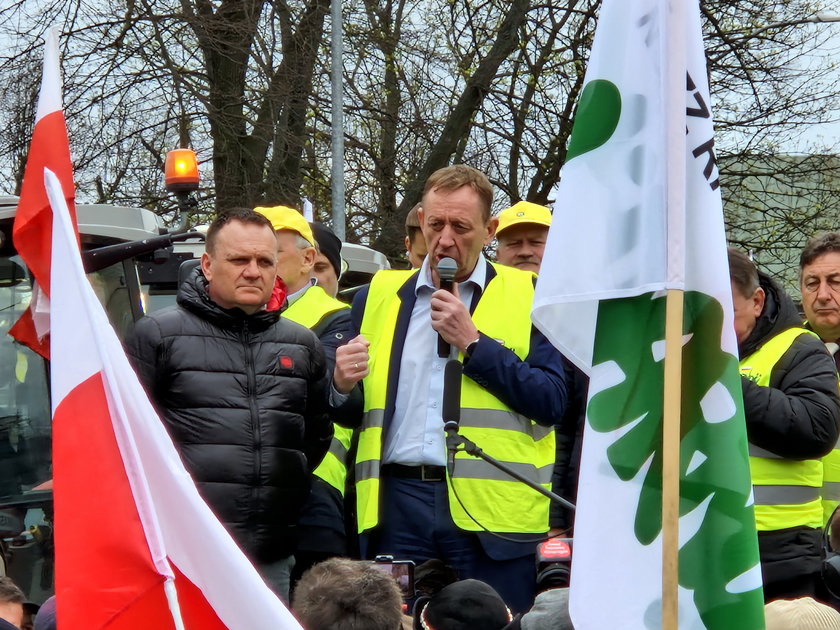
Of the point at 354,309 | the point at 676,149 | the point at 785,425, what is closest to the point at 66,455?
the point at 676,149

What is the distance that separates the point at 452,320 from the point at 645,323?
1.10 meters

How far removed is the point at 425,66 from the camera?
1623 cm

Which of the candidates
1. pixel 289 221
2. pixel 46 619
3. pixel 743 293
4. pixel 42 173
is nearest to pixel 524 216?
pixel 289 221

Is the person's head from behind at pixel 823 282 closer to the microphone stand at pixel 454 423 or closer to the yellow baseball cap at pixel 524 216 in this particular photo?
the yellow baseball cap at pixel 524 216

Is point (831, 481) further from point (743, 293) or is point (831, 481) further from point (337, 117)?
point (337, 117)

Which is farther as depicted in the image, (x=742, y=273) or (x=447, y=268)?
(x=742, y=273)

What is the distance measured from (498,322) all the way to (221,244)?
37.9 inches

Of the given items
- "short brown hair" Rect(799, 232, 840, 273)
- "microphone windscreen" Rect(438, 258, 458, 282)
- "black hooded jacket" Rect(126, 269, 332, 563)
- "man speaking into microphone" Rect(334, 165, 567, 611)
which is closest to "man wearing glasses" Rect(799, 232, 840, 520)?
"short brown hair" Rect(799, 232, 840, 273)

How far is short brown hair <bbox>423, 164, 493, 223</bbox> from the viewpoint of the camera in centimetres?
473

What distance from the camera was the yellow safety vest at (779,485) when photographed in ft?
15.4

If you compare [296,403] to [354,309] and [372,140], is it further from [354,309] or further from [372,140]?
[372,140]

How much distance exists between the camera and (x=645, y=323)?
137 inches

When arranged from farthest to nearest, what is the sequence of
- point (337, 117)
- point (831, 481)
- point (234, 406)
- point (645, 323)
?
point (337, 117) → point (831, 481) → point (234, 406) → point (645, 323)

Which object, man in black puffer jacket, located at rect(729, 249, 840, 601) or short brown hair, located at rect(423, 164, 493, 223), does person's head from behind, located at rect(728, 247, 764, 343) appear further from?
short brown hair, located at rect(423, 164, 493, 223)
